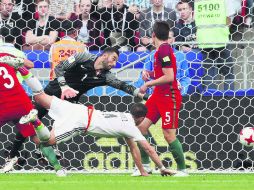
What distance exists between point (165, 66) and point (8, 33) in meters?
3.50

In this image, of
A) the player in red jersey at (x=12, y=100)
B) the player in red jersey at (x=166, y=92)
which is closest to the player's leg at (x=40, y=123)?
the player in red jersey at (x=12, y=100)

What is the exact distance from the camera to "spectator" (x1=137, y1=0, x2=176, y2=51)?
42.5ft

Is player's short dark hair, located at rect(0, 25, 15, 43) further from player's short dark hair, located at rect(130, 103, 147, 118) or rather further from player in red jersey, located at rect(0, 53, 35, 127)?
player's short dark hair, located at rect(130, 103, 147, 118)

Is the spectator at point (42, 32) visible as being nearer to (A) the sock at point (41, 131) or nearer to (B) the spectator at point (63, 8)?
(B) the spectator at point (63, 8)

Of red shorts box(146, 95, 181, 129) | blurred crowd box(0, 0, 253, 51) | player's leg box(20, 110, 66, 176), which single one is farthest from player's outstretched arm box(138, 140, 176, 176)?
blurred crowd box(0, 0, 253, 51)

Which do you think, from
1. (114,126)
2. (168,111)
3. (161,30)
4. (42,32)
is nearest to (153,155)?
(114,126)

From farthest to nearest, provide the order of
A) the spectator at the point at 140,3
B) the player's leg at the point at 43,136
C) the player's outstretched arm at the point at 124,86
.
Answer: the spectator at the point at 140,3, the player's outstretched arm at the point at 124,86, the player's leg at the point at 43,136

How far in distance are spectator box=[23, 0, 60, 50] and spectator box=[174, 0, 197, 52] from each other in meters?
1.69

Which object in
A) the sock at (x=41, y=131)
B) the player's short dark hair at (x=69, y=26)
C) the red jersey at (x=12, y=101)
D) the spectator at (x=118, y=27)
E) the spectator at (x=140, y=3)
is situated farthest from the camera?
the spectator at (x=140, y=3)

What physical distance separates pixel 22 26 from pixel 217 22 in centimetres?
269

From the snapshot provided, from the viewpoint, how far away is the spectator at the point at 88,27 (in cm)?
1318

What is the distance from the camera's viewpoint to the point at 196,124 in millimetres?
11945

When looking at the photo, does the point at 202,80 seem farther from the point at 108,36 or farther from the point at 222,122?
the point at 108,36

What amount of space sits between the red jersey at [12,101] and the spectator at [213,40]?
2872mm
